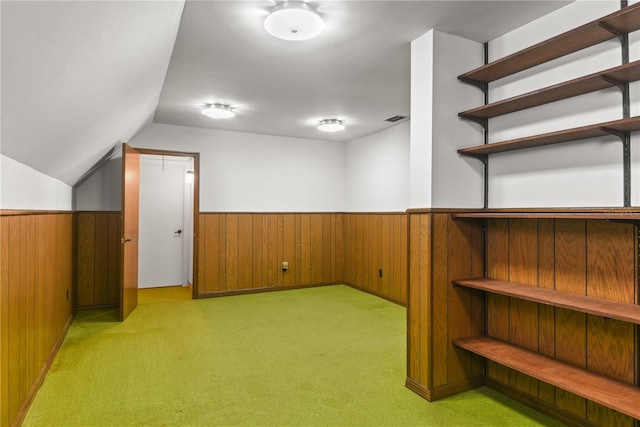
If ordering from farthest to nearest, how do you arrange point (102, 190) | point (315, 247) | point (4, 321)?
point (315, 247)
point (102, 190)
point (4, 321)

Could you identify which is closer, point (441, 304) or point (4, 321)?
point (4, 321)

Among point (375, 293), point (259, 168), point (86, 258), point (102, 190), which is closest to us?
point (86, 258)

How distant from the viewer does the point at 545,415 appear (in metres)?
2.27

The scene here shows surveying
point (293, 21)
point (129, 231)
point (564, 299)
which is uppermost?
point (293, 21)

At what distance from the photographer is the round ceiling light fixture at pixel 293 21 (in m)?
2.16

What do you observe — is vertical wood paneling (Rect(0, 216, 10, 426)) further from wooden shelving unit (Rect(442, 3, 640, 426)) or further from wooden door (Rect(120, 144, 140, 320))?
wooden shelving unit (Rect(442, 3, 640, 426))

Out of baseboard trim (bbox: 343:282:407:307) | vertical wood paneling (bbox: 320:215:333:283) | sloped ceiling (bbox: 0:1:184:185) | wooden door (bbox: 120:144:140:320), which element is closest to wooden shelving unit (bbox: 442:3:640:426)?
sloped ceiling (bbox: 0:1:184:185)

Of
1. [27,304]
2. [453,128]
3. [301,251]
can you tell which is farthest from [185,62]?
[301,251]

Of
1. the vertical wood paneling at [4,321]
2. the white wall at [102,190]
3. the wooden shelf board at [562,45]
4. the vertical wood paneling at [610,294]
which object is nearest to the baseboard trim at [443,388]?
the vertical wood paneling at [610,294]

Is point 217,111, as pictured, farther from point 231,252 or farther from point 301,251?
point 301,251

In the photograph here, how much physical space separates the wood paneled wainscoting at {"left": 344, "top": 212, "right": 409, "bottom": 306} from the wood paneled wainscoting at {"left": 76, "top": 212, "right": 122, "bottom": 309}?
131 inches

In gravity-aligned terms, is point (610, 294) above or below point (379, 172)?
below

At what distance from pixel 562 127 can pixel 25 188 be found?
10.6 feet

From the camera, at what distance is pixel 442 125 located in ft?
8.25
